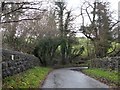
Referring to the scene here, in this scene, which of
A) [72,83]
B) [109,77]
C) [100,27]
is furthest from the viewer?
[100,27]

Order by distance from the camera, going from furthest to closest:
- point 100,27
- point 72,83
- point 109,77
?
1. point 100,27
2. point 109,77
3. point 72,83

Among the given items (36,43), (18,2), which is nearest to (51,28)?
(36,43)

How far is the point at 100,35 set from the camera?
39344mm

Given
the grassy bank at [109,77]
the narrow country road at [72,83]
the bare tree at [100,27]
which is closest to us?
the narrow country road at [72,83]

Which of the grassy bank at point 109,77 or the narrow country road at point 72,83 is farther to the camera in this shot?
the grassy bank at point 109,77

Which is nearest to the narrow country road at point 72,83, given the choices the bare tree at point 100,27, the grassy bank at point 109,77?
→ the grassy bank at point 109,77

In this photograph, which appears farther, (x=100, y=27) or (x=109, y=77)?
(x=100, y=27)

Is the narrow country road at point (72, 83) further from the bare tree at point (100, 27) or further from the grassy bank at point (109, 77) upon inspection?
the bare tree at point (100, 27)

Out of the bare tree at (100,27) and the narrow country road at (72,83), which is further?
the bare tree at (100,27)

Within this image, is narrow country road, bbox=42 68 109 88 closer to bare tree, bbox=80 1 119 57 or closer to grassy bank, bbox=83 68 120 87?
grassy bank, bbox=83 68 120 87

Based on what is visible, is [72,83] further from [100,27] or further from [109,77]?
[100,27]

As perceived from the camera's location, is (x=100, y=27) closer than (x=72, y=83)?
No

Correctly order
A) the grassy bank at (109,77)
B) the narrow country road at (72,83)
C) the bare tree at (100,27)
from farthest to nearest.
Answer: the bare tree at (100,27) → the grassy bank at (109,77) → the narrow country road at (72,83)

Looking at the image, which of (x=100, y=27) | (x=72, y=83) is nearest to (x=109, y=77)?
(x=72, y=83)
